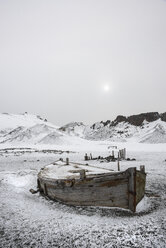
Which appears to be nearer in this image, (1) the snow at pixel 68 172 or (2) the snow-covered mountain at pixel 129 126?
(1) the snow at pixel 68 172

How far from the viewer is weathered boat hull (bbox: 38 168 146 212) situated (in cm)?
742

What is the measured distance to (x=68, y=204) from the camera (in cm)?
873

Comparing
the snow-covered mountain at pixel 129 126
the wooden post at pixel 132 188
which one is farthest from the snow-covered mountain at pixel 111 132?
the wooden post at pixel 132 188

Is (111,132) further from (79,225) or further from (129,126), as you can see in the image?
(79,225)

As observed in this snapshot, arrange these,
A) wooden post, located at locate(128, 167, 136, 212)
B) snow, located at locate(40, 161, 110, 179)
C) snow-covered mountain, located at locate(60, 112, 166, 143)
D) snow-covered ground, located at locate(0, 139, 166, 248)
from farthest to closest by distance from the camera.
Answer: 1. snow-covered mountain, located at locate(60, 112, 166, 143)
2. snow, located at locate(40, 161, 110, 179)
3. wooden post, located at locate(128, 167, 136, 212)
4. snow-covered ground, located at locate(0, 139, 166, 248)

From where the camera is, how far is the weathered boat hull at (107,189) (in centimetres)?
742

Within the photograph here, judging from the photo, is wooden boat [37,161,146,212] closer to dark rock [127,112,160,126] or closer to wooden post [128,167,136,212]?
wooden post [128,167,136,212]

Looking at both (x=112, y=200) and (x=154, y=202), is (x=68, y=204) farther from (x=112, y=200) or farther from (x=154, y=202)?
(x=154, y=202)

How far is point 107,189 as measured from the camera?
766 cm

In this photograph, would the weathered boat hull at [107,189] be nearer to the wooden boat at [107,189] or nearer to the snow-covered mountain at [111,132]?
the wooden boat at [107,189]

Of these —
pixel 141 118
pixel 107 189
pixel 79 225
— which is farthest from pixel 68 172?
pixel 141 118

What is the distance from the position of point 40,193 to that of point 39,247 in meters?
5.95

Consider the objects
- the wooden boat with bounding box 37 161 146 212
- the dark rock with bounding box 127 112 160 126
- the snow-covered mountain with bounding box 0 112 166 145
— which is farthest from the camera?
the dark rock with bounding box 127 112 160 126

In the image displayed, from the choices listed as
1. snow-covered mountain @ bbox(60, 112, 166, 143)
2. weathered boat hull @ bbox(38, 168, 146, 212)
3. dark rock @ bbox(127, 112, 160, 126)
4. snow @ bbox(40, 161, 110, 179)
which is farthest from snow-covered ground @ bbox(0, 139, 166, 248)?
dark rock @ bbox(127, 112, 160, 126)
